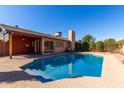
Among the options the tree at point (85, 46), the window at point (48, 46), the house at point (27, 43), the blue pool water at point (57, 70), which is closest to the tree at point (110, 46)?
the tree at point (85, 46)

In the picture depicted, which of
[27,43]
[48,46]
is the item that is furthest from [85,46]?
[27,43]

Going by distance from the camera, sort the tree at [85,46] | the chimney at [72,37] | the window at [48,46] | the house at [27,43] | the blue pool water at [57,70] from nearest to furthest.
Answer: the blue pool water at [57,70] → the house at [27,43] → the window at [48,46] → the tree at [85,46] → the chimney at [72,37]

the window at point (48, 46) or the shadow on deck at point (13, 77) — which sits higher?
the window at point (48, 46)

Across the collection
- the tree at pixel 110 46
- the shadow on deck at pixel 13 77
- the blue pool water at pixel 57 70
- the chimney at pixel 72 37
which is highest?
the chimney at pixel 72 37

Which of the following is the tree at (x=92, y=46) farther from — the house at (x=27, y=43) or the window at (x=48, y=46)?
the window at (x=48, y=46)

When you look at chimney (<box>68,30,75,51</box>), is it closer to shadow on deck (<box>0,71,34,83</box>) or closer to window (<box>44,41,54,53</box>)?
window (<box>44,41,54,53</box>)

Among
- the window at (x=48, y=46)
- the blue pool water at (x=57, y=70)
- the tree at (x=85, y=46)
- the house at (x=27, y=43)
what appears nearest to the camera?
the blue pool water at (x=57, y=70)

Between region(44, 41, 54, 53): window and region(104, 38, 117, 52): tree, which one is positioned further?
region(104, 38, 117, 52): tree

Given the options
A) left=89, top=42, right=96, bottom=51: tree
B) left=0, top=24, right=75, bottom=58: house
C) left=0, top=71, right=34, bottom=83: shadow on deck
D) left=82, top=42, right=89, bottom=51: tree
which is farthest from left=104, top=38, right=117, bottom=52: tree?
left=0, top=71, right=34, bottom=83: shadow on deck

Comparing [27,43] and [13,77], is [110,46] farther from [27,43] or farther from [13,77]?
[13,77]

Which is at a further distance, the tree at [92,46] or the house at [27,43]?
the tree at [92,46]
